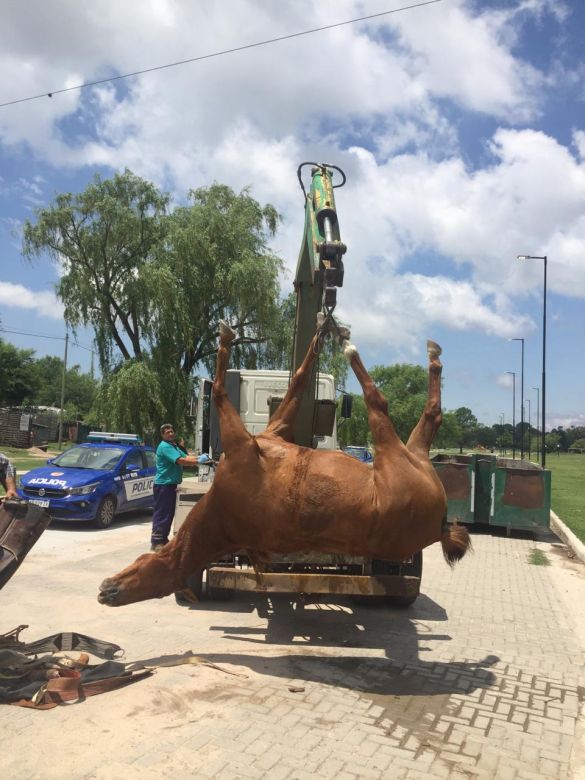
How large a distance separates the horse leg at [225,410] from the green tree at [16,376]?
148 ft

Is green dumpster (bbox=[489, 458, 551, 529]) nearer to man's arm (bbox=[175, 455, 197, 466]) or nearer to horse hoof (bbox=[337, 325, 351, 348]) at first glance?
man's arm (bbox=[175, 455, 197, 466])

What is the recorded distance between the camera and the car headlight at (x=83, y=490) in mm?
11992

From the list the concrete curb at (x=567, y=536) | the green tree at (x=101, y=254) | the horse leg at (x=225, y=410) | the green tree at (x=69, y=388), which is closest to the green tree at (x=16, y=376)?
the green tree at (x=101, y=254)

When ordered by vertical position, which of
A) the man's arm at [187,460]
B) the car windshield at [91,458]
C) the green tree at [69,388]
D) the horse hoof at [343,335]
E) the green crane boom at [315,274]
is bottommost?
the car windshield at [91,458]

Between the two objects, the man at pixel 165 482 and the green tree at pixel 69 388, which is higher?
the green tree at pixel 69 388

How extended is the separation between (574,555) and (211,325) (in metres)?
17.0

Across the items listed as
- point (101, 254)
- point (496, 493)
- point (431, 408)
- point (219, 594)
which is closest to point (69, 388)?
point (101, 254)

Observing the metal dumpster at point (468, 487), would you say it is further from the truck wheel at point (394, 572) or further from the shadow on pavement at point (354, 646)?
the truck wheel at point (394, 572)

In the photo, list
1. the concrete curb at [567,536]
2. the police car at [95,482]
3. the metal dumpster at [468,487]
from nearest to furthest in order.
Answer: the concrete curb at [567,536] → the police car at [95,482] → the metal dumpster at [468,487]

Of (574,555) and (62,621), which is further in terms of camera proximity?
(574,555)

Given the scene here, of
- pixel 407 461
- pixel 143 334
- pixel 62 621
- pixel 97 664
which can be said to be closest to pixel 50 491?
pixel 62 621

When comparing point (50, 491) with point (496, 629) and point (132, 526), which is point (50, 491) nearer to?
point (132, 526)

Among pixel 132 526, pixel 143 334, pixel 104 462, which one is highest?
pixel 143 334

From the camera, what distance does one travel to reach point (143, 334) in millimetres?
24438
